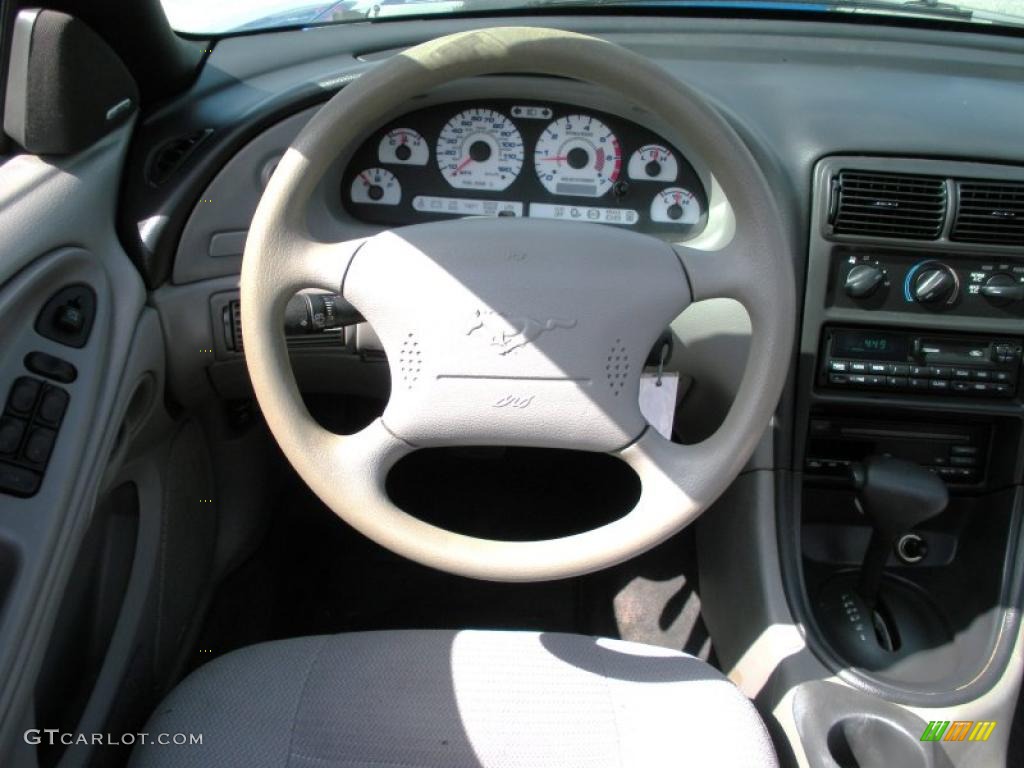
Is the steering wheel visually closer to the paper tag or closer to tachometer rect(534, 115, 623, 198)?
the paper tag

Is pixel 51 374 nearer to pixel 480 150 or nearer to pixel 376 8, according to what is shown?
pixel 480 150

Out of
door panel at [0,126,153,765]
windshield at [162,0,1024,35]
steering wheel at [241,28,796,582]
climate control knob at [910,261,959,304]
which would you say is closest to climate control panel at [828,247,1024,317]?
climate control knob at [910,261,959,304]

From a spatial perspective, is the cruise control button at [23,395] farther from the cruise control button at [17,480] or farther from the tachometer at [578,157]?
the tachometer at [578,157]

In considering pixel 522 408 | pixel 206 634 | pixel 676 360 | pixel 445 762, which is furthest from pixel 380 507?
pixel 206 634

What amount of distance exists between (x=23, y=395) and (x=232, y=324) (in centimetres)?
37

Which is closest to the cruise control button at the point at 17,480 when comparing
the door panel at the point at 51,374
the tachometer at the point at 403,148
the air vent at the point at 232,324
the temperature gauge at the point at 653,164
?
the door panel at the point at 51,374

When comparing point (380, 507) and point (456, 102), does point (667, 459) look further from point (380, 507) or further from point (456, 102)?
point (456, 102)

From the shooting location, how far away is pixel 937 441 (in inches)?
61.6

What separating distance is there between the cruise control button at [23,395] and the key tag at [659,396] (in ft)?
2.55

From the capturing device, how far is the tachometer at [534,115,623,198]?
1368 millimetres

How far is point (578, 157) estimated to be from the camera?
1.37 m

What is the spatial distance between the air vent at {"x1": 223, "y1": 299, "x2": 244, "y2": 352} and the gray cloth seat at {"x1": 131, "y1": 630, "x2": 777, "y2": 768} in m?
0.48

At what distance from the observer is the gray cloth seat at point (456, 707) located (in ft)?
3.67

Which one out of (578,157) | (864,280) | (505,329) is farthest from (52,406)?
(864,280)
